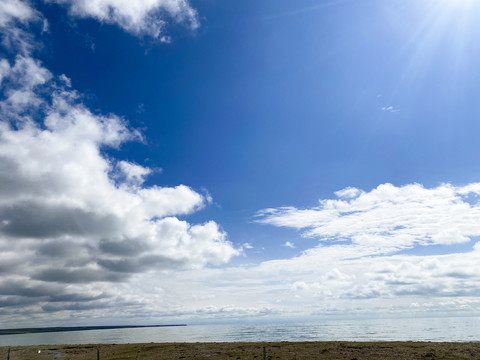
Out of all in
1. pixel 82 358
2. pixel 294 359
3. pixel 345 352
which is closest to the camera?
pixel 294 359

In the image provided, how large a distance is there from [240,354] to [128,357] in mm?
20661

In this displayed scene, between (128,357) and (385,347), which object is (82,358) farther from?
(385,347)

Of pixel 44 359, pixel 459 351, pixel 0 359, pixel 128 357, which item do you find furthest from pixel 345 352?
pixel 0 359

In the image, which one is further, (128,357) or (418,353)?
(128,357)

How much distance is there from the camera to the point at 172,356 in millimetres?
56438

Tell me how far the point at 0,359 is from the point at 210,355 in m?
46.5

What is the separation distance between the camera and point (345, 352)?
55.2 meters

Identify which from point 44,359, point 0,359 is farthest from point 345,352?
point 0,359

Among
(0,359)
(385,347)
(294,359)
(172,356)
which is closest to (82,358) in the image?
(172,356)

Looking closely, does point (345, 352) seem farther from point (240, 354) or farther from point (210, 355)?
point (210, 355)

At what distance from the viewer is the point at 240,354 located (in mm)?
55469

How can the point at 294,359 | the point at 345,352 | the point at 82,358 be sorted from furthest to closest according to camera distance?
the point at 82,358 < the point at 345,352 < the point at 294,359

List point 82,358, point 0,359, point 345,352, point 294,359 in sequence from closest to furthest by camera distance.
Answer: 1. point 294,359
2. point 345,352
3. point 82,358
4. point 0,359

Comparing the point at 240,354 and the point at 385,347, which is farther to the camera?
→ the point at 385,347
